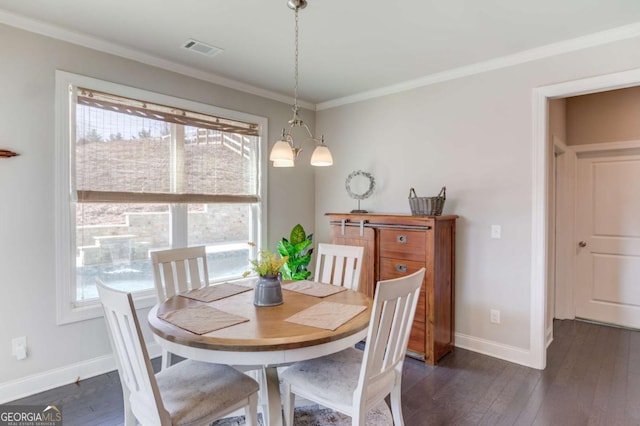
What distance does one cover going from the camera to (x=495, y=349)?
3.11 meters

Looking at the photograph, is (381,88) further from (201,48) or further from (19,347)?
(19,347)

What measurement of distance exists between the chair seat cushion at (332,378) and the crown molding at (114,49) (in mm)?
2807

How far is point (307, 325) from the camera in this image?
Answer: 1.69m

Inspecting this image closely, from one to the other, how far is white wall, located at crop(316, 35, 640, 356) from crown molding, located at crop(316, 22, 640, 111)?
0.15ft

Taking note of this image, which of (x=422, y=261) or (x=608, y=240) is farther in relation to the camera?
(x=608, y=240)

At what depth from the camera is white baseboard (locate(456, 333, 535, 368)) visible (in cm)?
295

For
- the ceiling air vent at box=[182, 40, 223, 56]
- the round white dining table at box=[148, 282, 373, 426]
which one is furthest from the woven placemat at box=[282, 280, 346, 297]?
the ceiling air vent at box=[182, 40, 223, 56]

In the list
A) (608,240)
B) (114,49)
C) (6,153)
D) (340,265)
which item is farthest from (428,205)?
(6,153)

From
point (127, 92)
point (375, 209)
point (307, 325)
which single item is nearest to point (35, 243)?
point (127, 92)

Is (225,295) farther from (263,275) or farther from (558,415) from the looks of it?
(558,415)

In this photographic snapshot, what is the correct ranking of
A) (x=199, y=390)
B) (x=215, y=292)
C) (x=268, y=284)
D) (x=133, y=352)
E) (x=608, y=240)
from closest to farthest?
(x=133, y=352) < (x=199, y=390) < (x=268, y=284) < (x=215, y=292) < (x=608, y=240)

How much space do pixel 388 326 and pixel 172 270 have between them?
1653mm

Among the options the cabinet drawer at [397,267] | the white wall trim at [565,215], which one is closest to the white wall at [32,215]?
the cabinet drawer at [397,267]

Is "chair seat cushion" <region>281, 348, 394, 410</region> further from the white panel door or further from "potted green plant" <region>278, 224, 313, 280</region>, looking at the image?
the white panel door
